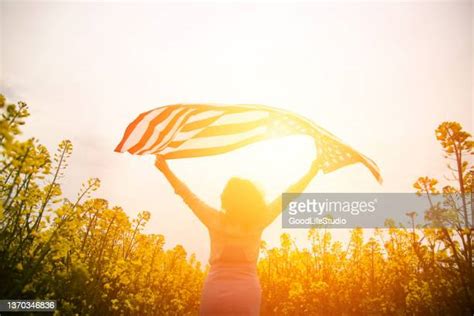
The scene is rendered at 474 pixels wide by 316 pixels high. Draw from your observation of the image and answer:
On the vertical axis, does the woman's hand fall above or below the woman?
above

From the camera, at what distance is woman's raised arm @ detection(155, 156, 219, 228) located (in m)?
2.76

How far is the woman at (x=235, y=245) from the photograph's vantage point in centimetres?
249

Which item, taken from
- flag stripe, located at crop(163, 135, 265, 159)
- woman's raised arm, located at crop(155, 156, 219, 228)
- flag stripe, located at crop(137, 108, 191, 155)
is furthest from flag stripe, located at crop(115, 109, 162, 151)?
woman's raised arm, located at crop(155, 156, 219, 228)

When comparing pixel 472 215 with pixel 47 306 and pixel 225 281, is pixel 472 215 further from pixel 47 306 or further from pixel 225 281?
pixel 47 306

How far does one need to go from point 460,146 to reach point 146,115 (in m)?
4.39

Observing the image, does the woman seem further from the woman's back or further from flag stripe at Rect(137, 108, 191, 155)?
flag stripe at Rect(137, 108, 191, 155)

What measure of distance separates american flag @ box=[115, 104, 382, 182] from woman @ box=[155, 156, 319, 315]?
171cm

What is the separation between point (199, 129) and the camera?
4809 mm

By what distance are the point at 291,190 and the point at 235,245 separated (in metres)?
0.68

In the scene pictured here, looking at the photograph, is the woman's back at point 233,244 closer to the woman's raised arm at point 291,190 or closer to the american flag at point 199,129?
the woman's raised arm at point 291,190

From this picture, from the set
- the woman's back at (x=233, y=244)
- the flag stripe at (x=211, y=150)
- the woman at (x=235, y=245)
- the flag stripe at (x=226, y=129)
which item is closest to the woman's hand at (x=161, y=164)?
the woman at (x=235, y=245)

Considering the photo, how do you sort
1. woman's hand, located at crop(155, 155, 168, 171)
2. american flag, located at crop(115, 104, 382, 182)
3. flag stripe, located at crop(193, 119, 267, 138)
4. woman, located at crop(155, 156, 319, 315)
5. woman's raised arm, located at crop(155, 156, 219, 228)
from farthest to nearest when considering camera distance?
flag stripe, located at crop(193, 119, 267, 138) < american flag, located at crop(115, 104, 382, 182) < woman's hand, located at crop(155, 155, 168, 171) < woman's raised arm, located at crop(155, 156, 219, 228) < woman, located at crop(155, 156, 319, 315)

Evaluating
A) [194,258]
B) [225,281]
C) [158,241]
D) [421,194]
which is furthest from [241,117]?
[194,258]

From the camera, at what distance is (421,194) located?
540 cm
